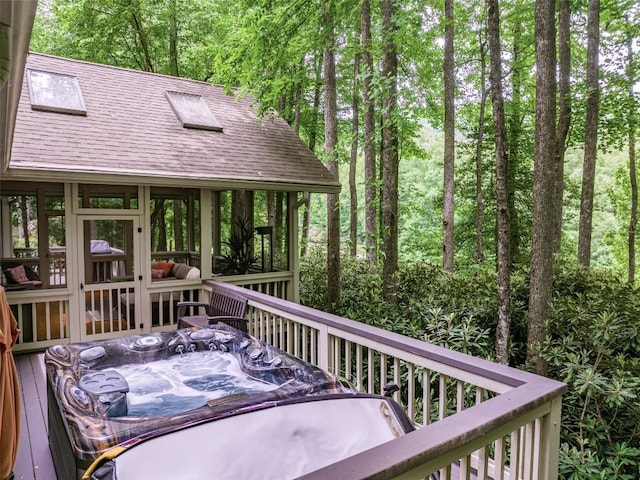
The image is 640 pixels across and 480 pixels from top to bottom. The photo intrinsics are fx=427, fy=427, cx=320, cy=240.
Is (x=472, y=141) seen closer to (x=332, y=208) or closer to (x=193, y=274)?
(x=332, y=208)

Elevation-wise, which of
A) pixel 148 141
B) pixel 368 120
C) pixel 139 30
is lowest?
pixel 148 141

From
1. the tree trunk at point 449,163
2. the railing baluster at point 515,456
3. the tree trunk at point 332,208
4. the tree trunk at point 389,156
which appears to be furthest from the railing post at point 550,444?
the tree trunk at point 449,163

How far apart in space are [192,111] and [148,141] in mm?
1682

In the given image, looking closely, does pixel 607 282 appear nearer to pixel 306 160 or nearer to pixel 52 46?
pixel 306 160

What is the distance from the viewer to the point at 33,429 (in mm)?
3570

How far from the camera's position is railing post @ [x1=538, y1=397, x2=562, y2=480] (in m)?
1.88

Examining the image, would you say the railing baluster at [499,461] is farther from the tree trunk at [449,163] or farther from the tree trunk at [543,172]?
the tree trunk at [449,163]

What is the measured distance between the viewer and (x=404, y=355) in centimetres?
267

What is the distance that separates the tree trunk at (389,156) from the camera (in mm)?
6719

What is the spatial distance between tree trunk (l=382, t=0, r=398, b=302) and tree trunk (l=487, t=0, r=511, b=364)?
1.49 m

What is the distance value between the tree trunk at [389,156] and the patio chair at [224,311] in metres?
3.00

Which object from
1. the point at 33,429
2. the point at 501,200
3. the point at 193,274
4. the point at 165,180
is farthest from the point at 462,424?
the point at 193,274

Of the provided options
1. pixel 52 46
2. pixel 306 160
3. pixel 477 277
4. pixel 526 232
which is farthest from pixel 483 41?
pixel 52 46

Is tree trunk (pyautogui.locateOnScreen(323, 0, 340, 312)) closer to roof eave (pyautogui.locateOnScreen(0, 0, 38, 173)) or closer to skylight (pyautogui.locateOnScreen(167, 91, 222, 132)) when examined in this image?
skylight (pyautogui.locateOnScreen(167, 91, 222, 132))
